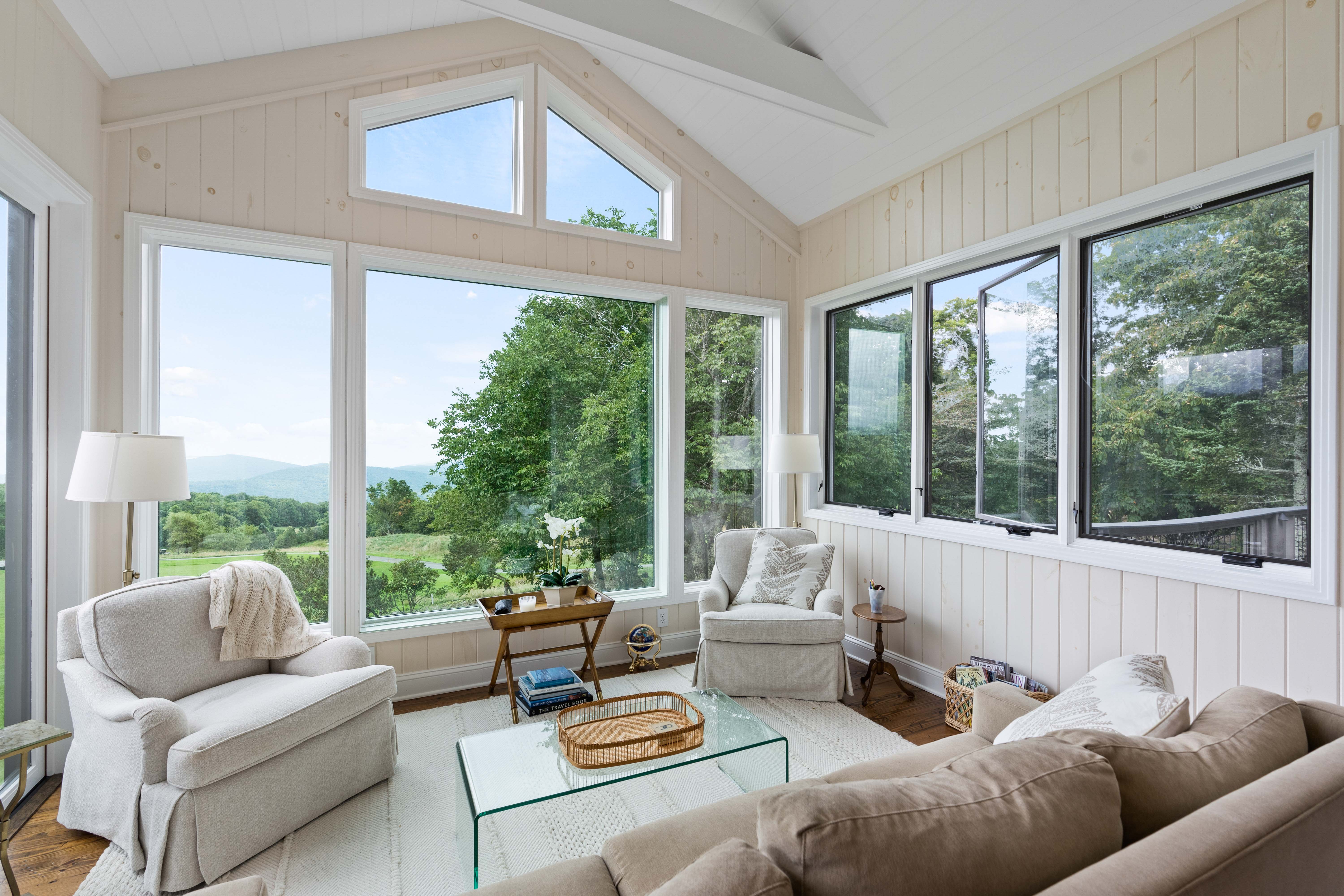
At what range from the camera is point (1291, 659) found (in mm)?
2143

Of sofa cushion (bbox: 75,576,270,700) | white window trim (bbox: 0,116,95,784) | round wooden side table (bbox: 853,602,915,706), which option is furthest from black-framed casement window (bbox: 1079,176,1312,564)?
white window trim (bbox: 0,116,95,784)

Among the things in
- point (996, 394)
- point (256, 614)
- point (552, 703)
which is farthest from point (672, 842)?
point (996, 394)

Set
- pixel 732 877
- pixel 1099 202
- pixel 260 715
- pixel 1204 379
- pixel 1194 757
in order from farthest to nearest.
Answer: pixel 1099 202, pixel 1204 379, pixel 260 715, pixel 1194 757, pixel 732 877

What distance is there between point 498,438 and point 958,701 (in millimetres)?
2755

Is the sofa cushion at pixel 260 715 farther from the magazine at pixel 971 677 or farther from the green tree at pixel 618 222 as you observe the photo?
the green tree at pixel 618 222

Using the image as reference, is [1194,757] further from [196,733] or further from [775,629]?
[196,733]

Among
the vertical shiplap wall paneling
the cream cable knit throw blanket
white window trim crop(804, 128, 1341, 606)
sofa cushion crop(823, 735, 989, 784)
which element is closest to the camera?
sofa cushion crop(823, 735, 989, 784)

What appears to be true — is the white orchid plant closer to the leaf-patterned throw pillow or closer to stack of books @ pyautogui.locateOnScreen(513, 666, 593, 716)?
stack of books @ pyautogui.locateOnScreen(513, 666, 593, 716)

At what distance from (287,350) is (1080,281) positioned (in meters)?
3.80

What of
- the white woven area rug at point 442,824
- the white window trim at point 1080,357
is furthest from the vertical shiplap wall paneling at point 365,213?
the white woven area rug at point 442,824

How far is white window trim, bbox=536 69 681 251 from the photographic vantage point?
3.68m

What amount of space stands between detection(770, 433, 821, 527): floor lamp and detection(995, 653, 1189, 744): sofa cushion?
209 cm

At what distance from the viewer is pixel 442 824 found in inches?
88.8

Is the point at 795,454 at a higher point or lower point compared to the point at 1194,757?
higher
